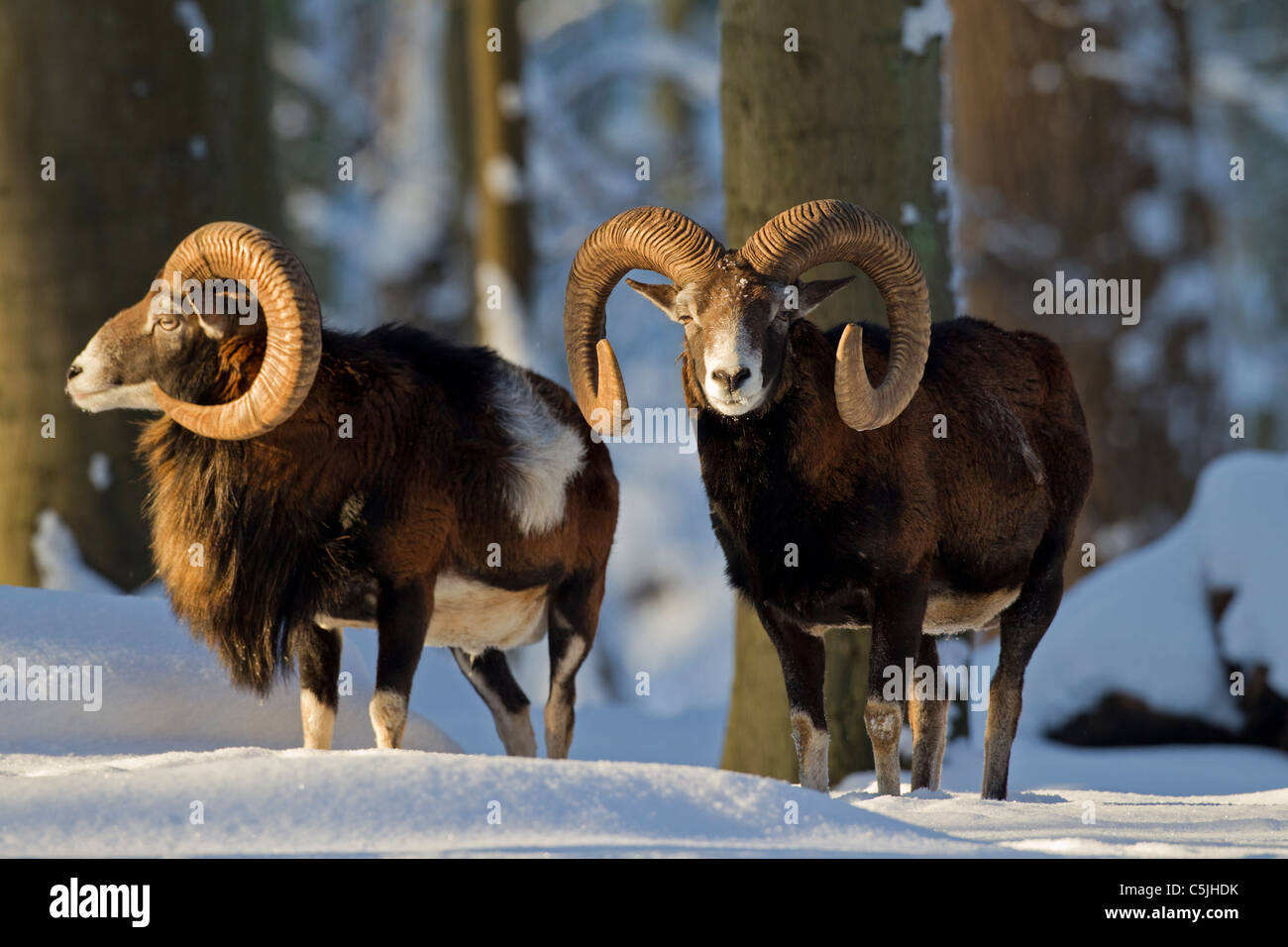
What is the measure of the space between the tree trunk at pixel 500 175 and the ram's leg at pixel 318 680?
10787 millimetres

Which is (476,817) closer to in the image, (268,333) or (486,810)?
(486,810)

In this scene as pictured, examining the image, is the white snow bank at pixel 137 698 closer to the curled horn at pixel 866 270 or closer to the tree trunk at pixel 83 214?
the tree trunk at pixel 83 214

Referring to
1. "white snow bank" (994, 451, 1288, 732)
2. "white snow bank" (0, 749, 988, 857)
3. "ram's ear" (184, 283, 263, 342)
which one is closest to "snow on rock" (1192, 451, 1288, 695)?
"white snow bank" (994, 451, 1288, 732)

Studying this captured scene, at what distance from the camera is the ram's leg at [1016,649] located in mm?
7977

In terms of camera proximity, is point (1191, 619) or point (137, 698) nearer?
point (137, 698)

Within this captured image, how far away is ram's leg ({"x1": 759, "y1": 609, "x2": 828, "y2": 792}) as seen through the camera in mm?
7508

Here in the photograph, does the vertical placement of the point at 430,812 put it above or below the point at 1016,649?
below

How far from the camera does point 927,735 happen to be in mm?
8461

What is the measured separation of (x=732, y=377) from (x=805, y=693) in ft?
5.02

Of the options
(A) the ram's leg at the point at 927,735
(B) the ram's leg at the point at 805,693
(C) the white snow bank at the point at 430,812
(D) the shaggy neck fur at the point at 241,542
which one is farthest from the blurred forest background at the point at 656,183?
(C) the white snow bank at the point at 430,812

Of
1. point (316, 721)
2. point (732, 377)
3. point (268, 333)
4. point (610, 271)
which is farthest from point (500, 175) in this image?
point (732, 377)

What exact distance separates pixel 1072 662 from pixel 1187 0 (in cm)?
1013

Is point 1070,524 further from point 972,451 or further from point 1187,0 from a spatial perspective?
point 1187,0
